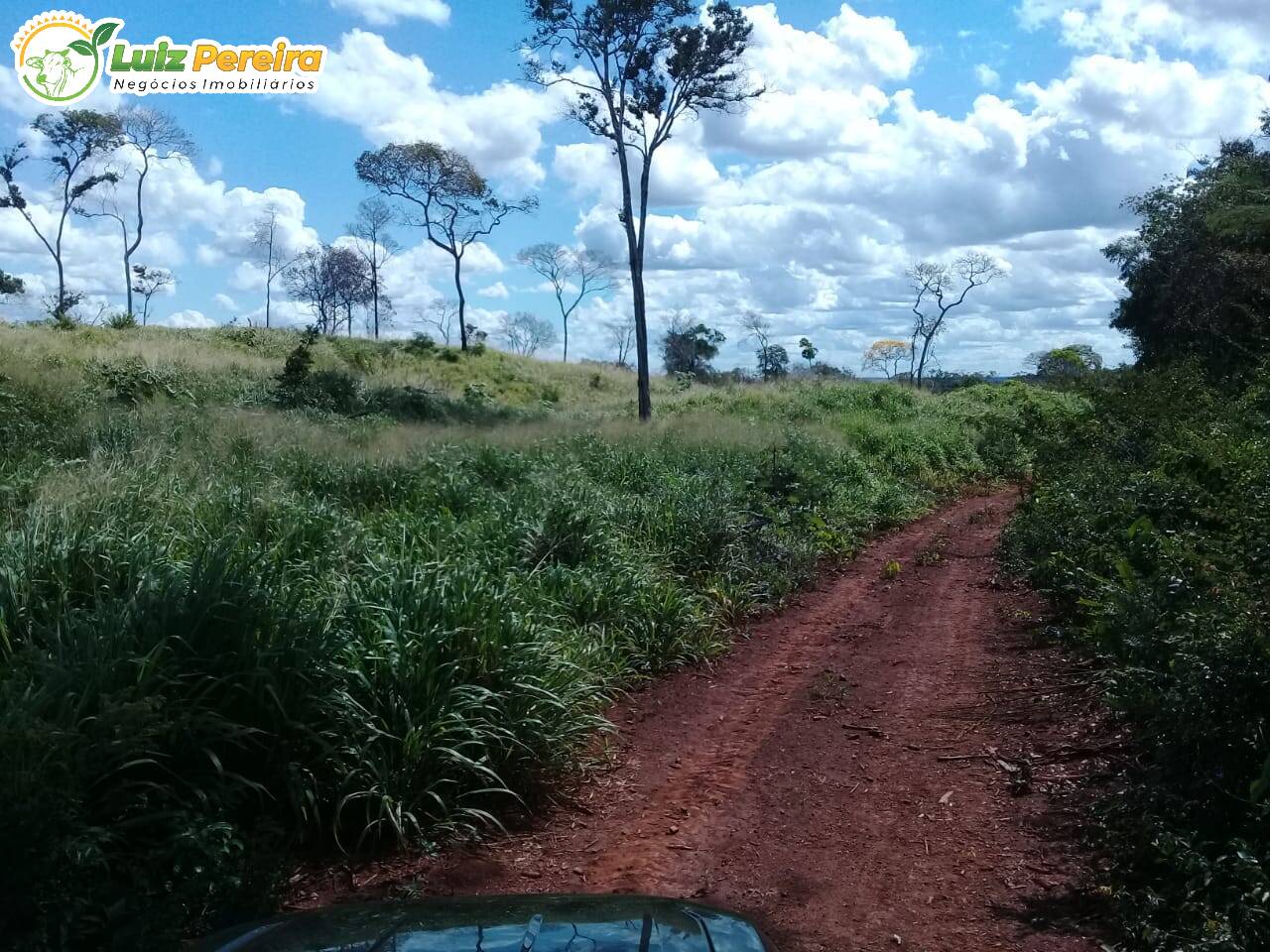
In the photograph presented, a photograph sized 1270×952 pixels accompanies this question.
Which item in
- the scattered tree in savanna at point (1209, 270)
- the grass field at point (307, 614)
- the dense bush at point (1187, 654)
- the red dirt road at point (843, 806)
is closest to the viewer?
the dense bush at point (1187, 654)

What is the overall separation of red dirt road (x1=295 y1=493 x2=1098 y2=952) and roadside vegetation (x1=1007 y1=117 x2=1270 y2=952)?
0.39 metres

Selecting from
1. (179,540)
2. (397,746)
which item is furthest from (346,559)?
(397,746)

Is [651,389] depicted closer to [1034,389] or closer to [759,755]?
[1034,389]

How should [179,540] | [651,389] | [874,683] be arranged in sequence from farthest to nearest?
[651,389] < [874,683] < [179,540]

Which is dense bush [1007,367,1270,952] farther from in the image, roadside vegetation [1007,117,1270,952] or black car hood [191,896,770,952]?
black car hood [191,896,770,952]

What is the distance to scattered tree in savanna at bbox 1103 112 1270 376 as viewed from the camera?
57.6 feet

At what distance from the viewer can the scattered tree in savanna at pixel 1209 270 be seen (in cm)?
1755

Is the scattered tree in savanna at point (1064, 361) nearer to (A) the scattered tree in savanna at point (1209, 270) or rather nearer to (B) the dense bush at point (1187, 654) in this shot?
(A) the scattered tree in savanna at point (1209, 270)

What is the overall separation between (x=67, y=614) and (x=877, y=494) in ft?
39.6

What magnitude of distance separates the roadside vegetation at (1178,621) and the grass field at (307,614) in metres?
2.74

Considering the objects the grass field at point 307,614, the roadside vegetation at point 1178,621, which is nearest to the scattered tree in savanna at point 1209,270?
the roadside vegetation at point 1178,621

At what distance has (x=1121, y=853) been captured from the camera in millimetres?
4145

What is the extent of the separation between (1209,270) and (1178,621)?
58.7 ft

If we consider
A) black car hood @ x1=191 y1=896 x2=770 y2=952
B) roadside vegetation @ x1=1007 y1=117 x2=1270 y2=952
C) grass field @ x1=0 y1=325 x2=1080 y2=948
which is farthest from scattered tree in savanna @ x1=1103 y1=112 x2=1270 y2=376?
black car hood @ x1=191 y1=896 x2=770 y2=952
